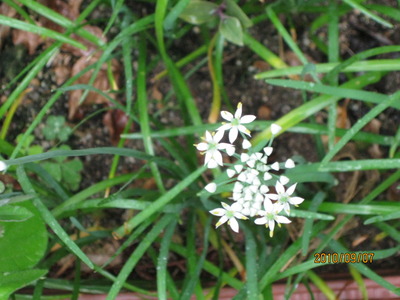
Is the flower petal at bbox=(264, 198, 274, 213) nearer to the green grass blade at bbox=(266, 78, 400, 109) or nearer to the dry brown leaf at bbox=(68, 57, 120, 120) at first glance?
the green grass blade at bbox=(266, 78, 400, 109)

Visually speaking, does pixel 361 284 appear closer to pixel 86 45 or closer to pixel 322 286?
pixel 322 286

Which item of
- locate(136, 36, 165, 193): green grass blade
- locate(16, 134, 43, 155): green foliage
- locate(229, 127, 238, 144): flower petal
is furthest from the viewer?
locate(16, 134, 43, 155): green foliage

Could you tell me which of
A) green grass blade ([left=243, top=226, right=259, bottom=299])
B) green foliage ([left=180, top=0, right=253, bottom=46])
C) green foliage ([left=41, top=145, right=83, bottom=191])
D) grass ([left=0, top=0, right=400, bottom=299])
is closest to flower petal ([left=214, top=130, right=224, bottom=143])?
grass ([left=0, top=0, right=400, bottom=299])

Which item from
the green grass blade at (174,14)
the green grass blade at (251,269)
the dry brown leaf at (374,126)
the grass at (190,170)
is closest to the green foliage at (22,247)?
the grass at (190,170)

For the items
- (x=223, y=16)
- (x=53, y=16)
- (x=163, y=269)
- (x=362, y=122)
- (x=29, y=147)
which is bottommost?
(x=163, y=269)

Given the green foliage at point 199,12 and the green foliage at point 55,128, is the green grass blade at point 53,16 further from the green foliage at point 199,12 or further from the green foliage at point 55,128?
the green foliage at point 55,128

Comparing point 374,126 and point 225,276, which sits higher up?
point 374,126

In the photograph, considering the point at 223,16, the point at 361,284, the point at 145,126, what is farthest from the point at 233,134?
the point at 361,284
